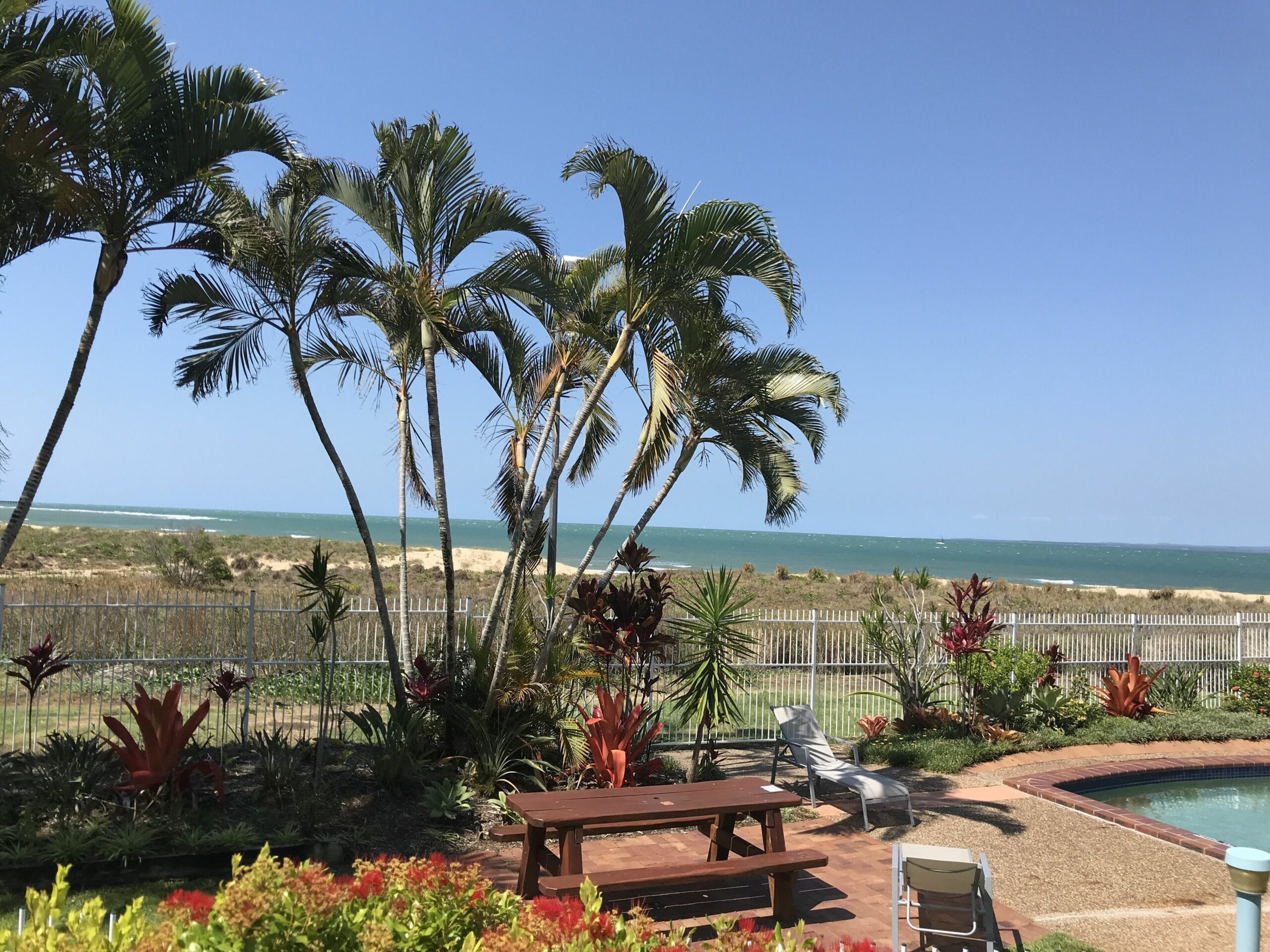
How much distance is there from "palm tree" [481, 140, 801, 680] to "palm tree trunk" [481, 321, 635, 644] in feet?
0.04

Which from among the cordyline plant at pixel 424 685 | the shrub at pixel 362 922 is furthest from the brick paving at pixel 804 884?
the shrub at pixel 362 922

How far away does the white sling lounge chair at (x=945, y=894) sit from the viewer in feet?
15.2

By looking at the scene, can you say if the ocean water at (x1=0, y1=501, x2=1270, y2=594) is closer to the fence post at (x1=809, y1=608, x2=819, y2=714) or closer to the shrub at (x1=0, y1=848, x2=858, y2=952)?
the fence post at (x1=809, y1=608, x2=819, y2=714)

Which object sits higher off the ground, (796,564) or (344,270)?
(344,270)

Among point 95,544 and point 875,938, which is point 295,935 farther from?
point 95,544

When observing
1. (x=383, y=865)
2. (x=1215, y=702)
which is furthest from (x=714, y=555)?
(x=383, y=865)

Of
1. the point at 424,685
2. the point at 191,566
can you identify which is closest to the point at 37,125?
the point at 424,685

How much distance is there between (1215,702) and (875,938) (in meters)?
11.0

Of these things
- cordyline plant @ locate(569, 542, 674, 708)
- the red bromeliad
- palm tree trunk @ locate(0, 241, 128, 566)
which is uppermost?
palm tree trunk @ locate(0, 241, 128, 566)

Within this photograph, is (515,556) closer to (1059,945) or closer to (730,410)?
(730,410)

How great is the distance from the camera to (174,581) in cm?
2178

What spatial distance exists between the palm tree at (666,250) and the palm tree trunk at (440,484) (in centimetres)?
105

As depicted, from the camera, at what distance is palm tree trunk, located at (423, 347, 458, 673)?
7598 mm

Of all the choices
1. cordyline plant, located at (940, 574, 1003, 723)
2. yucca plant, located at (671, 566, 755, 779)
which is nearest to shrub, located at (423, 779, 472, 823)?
yucca plant, located at (671, 566, 755, 779)
